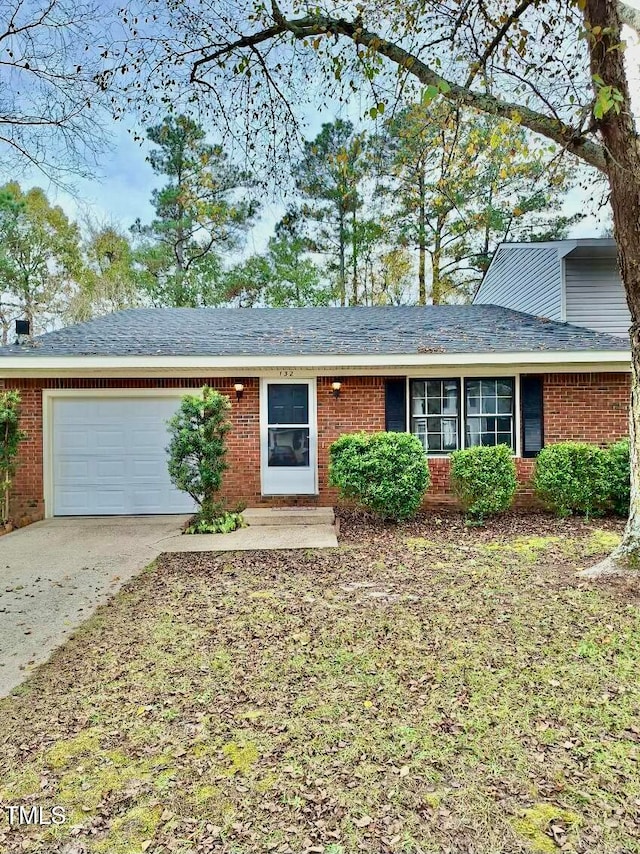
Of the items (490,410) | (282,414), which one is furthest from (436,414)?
(282,414)

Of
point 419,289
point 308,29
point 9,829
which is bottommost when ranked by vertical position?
point 9,829

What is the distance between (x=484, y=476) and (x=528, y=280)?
6.12m

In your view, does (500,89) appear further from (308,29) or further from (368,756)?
(368,756)

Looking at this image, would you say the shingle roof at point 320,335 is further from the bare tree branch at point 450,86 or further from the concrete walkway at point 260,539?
the bare tree branch at point 450,86

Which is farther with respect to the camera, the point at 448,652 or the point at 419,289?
the point at 419,289

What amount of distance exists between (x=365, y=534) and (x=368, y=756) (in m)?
4.39

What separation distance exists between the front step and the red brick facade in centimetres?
48

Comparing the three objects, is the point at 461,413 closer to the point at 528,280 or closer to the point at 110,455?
the point at 528,280

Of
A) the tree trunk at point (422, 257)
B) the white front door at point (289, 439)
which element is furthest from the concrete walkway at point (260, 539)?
the tree trunk at point (422, 257)

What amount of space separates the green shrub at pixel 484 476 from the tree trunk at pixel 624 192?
2204 millimetres

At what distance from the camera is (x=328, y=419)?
803 cm

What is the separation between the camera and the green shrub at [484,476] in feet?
22.8

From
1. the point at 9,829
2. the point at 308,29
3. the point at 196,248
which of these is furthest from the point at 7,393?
the point at 196,248

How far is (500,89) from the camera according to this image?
17.6 ft
